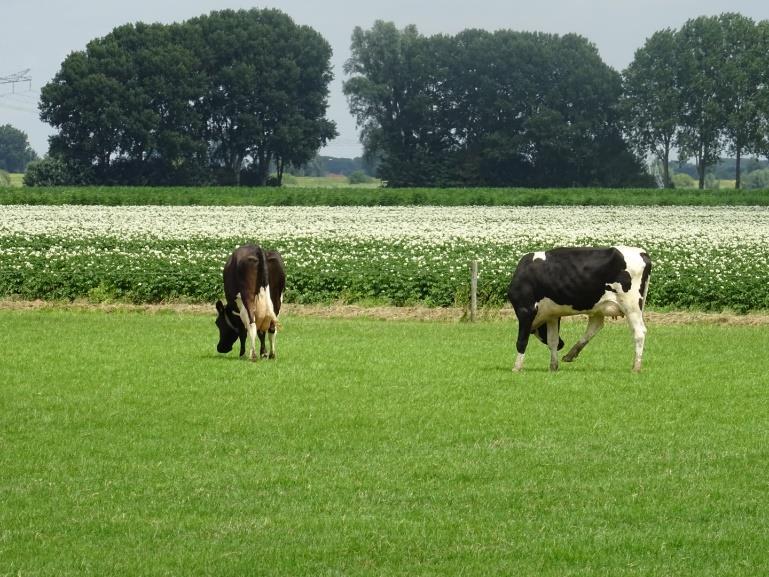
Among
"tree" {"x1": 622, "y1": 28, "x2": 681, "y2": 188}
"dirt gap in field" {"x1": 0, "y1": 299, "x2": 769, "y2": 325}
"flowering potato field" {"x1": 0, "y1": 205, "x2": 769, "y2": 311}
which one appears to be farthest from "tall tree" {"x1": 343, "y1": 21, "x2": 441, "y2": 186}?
"dirt gap in field" {"x1": 0, "y1": 299, "x2": 769, "y2": 325}

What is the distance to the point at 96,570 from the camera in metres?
9.62

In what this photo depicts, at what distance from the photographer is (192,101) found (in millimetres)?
125062

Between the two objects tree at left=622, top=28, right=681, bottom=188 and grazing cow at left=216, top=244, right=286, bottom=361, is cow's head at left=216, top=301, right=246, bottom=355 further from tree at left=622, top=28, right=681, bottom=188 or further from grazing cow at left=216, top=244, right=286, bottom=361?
tree at left=622, top=28, right=681, bottom=188

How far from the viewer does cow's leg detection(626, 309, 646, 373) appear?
66.9ft

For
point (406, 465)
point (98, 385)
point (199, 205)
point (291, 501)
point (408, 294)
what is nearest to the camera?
point (291, 501)

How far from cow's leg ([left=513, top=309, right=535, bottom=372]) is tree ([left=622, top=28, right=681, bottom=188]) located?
116 m

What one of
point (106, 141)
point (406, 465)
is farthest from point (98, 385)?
point (106, 141)

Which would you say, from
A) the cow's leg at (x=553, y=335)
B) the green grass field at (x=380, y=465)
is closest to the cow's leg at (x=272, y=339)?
the green grass field at (x=380, y=465)

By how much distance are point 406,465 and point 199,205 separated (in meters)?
69.9

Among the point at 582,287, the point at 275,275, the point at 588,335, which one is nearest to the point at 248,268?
the point at 275,275

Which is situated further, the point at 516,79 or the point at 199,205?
the point at 516,79

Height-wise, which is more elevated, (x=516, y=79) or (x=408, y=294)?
(x=516, y=79)

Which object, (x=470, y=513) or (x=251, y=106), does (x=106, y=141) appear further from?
(x=470, y=513)

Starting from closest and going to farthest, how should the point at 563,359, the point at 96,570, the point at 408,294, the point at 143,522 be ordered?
the point at 96,570
the point at 143,522
the point at 563,359
the point at 408,294
